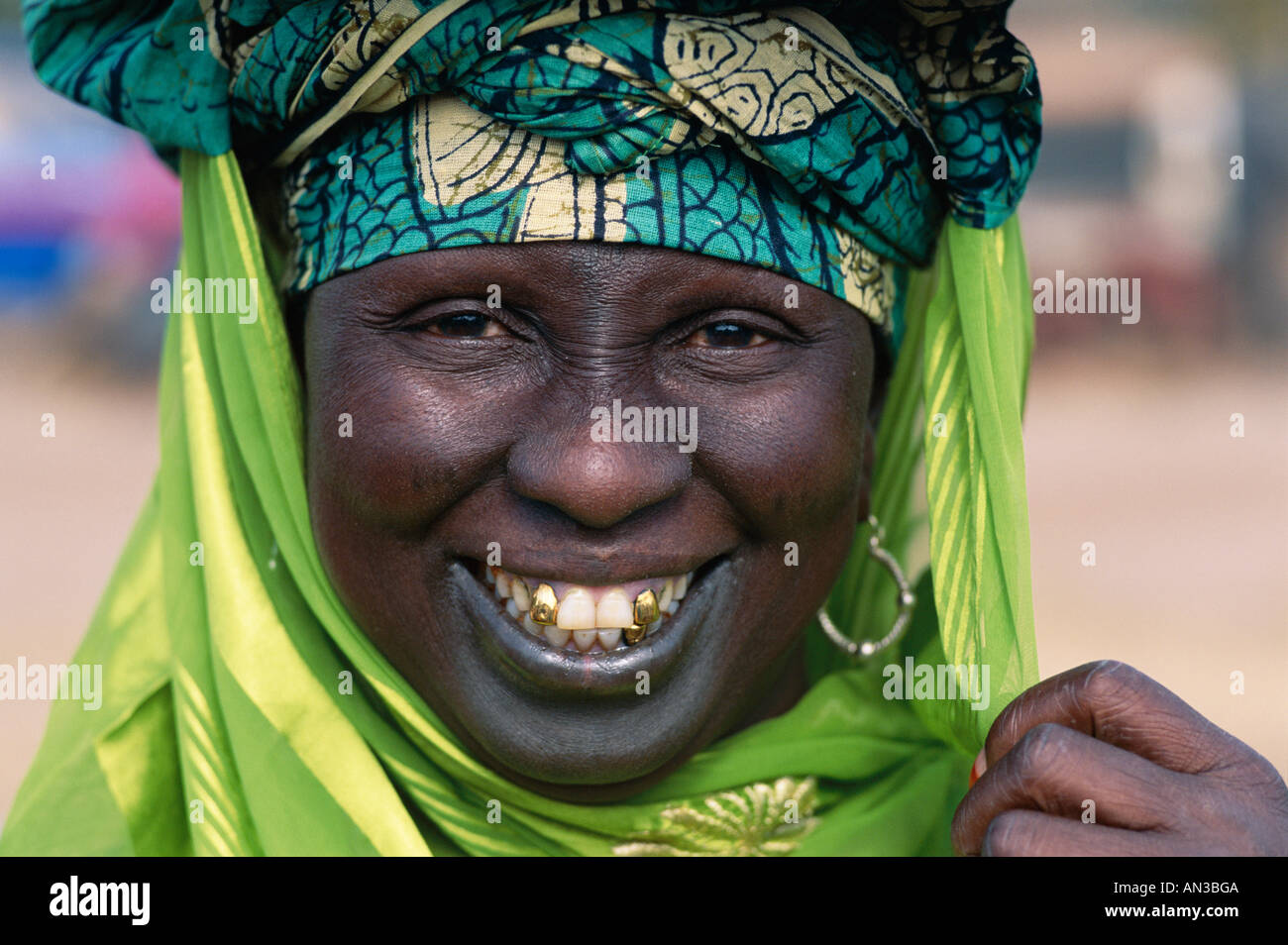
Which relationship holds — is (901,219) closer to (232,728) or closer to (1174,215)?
(232,728)

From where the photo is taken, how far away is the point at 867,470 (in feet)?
6.99

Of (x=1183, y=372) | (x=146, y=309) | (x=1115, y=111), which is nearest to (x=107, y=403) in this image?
(x=146, y=309)

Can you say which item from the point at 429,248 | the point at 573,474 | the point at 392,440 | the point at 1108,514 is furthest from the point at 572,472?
the point at 1108,514

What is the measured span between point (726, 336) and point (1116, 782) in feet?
2.51

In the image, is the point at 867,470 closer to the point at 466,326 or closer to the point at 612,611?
the point at 612,611

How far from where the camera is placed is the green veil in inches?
77.4

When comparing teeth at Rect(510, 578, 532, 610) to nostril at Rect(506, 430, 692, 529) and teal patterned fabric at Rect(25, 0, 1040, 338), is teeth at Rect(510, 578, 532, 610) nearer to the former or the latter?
nostril at Rect(506, 430, 692, 529)

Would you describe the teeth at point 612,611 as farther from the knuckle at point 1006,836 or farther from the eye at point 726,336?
the knuckle at point 1006,836

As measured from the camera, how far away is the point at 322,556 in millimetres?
1941

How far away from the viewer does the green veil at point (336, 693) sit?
1965 millimetres

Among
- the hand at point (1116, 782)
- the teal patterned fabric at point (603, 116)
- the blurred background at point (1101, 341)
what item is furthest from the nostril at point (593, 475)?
the blurred background at point (1101, 341)

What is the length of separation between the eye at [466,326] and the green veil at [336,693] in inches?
11.8

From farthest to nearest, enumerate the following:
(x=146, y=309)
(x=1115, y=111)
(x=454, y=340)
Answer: (x=1115, y=111)
(x=146, y=309)
(x=454, y=340)
